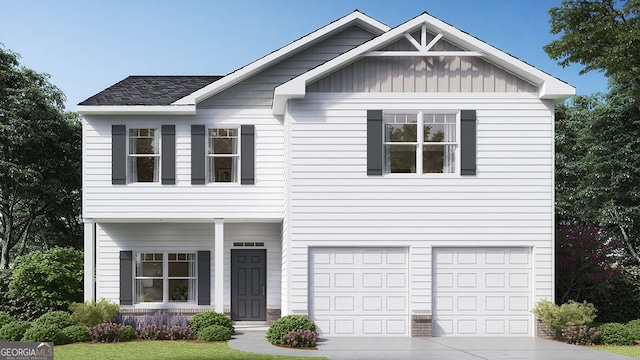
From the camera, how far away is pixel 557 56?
26.0 meters

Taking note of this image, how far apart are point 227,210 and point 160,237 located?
2673 millimetres

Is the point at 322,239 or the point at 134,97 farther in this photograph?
the point at 134,97

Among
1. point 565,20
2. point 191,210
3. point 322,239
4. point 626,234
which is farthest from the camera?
point 626,234

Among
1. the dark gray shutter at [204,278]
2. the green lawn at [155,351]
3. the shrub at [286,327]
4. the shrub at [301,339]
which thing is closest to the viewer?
the green lawn at [155,351]

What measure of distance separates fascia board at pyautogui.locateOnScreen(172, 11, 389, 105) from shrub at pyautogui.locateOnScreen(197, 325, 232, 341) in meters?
6.80

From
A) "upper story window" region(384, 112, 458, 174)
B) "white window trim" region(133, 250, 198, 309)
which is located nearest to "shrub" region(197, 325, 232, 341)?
"white window trim" region(133, 250, 198, 309)

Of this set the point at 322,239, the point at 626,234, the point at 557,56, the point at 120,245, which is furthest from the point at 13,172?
the point at 626,234

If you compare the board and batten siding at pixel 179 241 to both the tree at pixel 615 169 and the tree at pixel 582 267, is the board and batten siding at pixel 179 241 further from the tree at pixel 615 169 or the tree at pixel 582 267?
the tree at pixel 615 169

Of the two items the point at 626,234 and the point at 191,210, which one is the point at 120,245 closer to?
the point at 191,210

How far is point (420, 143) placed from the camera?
59.4ft

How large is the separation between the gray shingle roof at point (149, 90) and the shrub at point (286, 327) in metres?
7.73

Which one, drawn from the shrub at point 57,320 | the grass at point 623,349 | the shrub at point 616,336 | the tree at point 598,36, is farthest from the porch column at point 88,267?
the tree at point 598,36

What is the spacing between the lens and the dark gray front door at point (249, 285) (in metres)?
21.1

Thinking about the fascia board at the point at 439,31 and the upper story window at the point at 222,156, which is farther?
the upper story window at the point at 222,156
